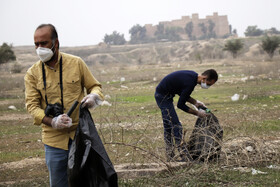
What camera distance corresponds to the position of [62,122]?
3.10 m

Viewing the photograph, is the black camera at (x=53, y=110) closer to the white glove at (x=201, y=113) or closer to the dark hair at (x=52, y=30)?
the dark hair at (x=52, y=30)

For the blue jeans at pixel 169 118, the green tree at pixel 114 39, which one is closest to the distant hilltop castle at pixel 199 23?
the green tree at pixel 114 39

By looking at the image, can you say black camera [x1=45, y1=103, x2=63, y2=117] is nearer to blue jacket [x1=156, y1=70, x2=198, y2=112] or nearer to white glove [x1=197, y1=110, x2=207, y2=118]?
blue jacket [x1=156, y1=70, x2=198, y2=112]

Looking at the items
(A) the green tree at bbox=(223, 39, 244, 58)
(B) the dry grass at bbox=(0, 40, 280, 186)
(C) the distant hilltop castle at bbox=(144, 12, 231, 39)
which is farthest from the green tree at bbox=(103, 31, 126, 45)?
(B) the dry grass at bbox=(0, 40, 280, 186)

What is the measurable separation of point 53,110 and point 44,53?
1.62ft

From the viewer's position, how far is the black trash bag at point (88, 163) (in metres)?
3.06

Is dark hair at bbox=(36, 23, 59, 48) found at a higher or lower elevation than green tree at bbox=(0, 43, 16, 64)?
higher

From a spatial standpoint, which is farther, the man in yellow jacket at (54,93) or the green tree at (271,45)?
the green tree at (271,45)

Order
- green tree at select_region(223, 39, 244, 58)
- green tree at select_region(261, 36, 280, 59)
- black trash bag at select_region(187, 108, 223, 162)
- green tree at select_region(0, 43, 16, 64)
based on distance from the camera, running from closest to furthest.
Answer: black trash bag at select_region(187, 108, 223, 162)
green tree at select_region(0, 43, 16, 64)
green tree at select_region(261, 36, 280, 59)
green tree at select_region(223, 39, 244, 58)

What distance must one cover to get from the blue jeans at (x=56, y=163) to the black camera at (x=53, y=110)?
0.28 m

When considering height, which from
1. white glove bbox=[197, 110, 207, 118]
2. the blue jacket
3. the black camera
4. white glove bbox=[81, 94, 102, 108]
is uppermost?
white glove bbox=[81, 94, 102, 108]

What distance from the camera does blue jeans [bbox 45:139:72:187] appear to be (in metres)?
3.26

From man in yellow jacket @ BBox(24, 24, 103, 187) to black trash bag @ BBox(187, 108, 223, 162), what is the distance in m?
2.15

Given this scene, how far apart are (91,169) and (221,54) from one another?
5078cm
